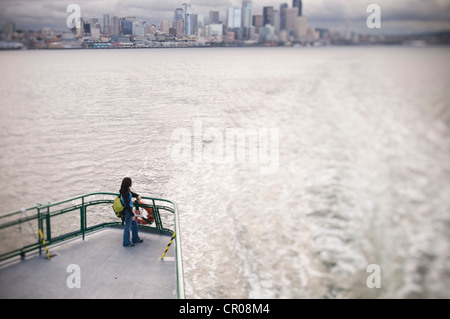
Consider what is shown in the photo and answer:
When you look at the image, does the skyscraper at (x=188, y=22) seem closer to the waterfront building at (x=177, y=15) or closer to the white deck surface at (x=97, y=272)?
the waterfront building at (x=177, y=15)

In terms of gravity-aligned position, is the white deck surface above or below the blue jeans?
below

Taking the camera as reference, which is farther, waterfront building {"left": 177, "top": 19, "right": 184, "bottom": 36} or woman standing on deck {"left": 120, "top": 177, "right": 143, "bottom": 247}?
waterfront building {"left": 177, "top": 19, "right": 184, "bottom": 36}

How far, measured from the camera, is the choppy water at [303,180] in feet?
39.9

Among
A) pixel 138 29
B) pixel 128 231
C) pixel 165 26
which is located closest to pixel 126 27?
pixel 138 29

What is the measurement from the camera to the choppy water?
39.9 ft

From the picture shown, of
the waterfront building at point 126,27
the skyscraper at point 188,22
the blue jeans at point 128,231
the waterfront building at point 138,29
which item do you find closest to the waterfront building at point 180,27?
the skyscraper at point 188,22

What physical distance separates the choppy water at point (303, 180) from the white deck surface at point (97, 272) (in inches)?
129

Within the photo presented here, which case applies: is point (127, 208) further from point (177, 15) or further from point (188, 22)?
point (177, 15)

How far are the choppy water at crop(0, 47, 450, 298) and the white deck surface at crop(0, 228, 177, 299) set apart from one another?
10.7 feet

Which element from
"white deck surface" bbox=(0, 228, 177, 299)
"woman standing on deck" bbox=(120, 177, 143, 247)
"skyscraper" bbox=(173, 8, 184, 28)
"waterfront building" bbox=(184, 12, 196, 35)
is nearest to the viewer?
"white deck surface" bbox=(0, 228, 177, 299)

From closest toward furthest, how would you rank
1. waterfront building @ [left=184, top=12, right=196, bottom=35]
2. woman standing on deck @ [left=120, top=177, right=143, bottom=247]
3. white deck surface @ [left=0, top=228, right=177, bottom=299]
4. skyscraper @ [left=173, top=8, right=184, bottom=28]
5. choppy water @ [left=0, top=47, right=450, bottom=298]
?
white deck surface @ [left=0, top=228, right=177, bottom=299], woman standing on deck @ [left=120, top=177, right=143, bottom=247], choppy water @ [left=0, top=47, right=450, bottom=298], waterfront building @ [left=184, top=12, right=196, bottom=35], skyscraper @ [left=173, top=8, right=184, bottom=28]

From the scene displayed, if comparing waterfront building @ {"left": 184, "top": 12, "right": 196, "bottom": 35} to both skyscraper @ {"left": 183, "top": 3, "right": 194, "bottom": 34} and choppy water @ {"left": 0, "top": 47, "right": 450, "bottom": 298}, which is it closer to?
skyscraper @ {"left": 183, "top": 3, "right": 194, "bottom": 34}

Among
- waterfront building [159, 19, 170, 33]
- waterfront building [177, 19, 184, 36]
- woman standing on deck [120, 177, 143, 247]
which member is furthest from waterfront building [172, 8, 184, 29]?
woman standing on deck [120, 177, 143, 247]

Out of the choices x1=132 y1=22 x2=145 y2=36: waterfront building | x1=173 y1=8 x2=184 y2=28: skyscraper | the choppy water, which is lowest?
the choppy water
